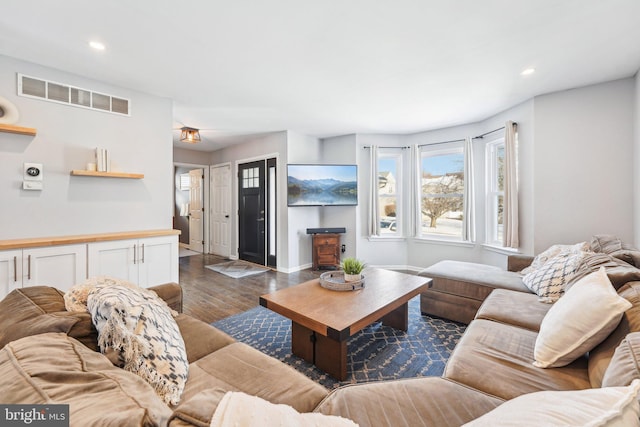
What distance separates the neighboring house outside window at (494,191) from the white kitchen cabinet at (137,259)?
4.39m

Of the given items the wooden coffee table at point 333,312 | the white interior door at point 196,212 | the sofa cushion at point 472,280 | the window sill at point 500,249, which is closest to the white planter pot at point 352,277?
the wooden coffee table at point 333,312

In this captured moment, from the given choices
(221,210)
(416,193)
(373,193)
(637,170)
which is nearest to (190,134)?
(221,210)

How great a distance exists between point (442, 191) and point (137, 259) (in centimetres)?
451

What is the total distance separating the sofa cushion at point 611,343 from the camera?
3.61 feet

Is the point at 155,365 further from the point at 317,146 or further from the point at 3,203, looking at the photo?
the point at 317,146

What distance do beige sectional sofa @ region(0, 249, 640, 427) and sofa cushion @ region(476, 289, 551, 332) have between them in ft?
0.42

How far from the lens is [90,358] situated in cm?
81

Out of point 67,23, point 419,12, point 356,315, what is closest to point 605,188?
point 419,12

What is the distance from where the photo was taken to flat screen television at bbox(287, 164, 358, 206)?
4680 millimetres

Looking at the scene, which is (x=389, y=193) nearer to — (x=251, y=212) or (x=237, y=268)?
(x=251, y=212)

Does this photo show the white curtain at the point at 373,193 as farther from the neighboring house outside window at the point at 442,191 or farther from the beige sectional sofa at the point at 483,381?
the beige sectional sofa at the point at 483,381

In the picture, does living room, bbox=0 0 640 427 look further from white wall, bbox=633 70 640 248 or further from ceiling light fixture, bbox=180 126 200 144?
ceiling light fixture, bbox=180 126 200 144

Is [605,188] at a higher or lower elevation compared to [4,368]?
higher

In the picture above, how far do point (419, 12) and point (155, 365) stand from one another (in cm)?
245
